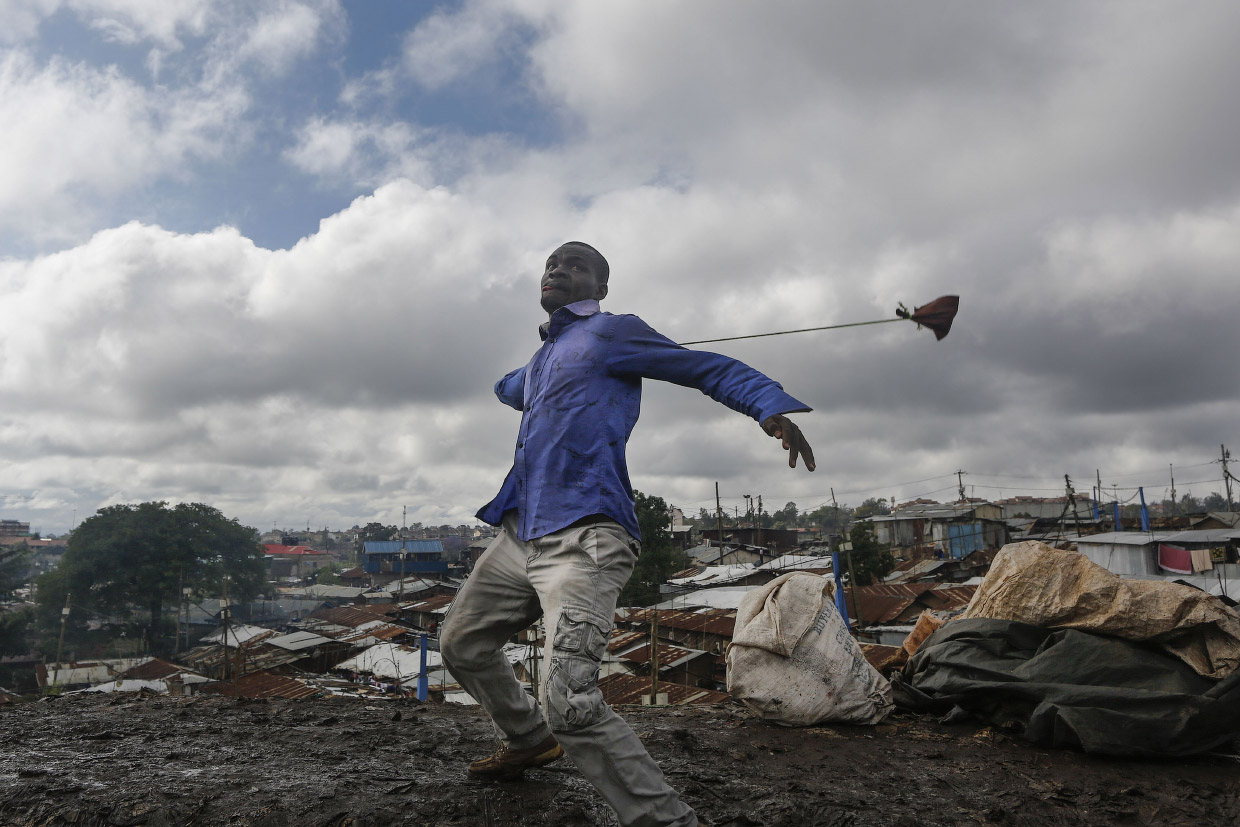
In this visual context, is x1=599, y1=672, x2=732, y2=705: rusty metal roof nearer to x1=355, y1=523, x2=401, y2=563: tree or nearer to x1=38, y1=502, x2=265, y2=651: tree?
x1=38, y1=502, x2=265, y2=651: tree

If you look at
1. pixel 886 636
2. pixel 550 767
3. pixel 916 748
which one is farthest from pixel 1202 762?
pixel 886 636

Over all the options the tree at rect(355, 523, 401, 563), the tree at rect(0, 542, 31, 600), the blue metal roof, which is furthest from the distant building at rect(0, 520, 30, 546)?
the tree at rect(0, 542, 31, 600)

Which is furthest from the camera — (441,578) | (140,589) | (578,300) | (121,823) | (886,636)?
(441,578)

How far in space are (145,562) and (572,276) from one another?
134 ft

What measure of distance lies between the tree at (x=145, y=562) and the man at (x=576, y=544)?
39461 mm

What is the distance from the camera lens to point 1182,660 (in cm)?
300

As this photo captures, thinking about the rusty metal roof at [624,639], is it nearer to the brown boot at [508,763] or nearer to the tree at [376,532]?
the brown boot at [508,763]

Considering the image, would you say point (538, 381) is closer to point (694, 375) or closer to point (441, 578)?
point (694, 375)

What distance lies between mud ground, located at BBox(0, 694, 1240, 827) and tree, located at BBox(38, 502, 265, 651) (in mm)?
37944

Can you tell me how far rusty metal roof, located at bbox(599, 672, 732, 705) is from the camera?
31.7 feet

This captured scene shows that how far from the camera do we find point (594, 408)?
2.30 meters

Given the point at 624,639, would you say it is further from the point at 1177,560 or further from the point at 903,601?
the point at 1177,560

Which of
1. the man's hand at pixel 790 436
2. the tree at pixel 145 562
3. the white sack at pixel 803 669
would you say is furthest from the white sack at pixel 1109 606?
the tree at pixel 145 562

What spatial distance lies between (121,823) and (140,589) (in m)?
40.2
